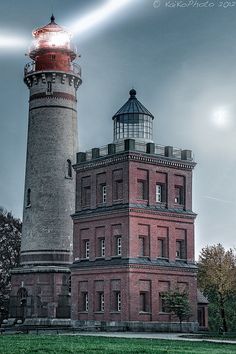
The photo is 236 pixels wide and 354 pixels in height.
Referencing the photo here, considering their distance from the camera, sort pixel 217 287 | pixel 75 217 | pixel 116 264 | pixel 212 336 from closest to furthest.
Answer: pixel 212 336 < pixel 116 264 < pixel 75 217 < pixel 217 287

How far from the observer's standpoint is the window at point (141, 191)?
180 feet

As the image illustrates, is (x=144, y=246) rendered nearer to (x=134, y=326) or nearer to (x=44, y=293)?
(x=134, y=326)

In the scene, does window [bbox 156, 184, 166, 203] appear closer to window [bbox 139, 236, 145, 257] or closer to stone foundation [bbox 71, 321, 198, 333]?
window [bbox 139, 236, 145, 257]

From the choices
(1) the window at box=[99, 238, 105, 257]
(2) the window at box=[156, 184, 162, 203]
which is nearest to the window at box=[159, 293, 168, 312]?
(1) the window at box=[99, 238, 105, 257]

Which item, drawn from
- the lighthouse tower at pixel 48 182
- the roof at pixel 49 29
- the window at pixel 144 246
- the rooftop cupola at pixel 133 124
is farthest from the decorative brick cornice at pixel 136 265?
the roof at pixel 49 29

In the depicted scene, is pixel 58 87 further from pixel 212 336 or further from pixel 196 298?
pixel 212 336

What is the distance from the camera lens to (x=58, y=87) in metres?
61.6

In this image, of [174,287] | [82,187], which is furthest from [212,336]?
[82,187]

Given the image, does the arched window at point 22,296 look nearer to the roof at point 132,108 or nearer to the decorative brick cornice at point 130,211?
the decorative brick cornice at point 130,211

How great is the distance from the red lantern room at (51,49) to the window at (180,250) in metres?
17.3

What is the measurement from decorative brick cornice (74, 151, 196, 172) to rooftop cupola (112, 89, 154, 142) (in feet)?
8.33

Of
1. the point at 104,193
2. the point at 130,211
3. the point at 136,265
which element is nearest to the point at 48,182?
the point at 104,193

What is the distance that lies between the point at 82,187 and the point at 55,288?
8109mm

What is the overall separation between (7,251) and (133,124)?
20.0 meters
